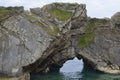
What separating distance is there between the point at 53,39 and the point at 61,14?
354 inches

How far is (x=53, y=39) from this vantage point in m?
61.4

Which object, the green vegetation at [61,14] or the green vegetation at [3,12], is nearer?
the green vegetation at [3,12]

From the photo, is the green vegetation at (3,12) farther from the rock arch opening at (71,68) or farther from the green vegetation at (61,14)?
the rock arch opening at (71,68)

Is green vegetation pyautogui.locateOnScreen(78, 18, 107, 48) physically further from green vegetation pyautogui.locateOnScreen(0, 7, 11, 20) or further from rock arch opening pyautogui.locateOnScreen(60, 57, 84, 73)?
green vegetation pyautogui.locateOnScreen(0, 7, 11, 20)

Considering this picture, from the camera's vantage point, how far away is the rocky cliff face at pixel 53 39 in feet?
191

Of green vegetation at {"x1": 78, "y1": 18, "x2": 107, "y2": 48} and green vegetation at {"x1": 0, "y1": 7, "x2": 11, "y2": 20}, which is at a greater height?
green vegetation at {"x1": 0, "y1": 7, "x2": 11, "y2": 20}

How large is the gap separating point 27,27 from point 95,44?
78.3 ft

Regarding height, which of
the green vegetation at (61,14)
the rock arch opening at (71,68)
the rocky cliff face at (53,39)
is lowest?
the rock arch opening at (71,68)

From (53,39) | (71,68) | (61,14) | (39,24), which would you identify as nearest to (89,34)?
(61,14)

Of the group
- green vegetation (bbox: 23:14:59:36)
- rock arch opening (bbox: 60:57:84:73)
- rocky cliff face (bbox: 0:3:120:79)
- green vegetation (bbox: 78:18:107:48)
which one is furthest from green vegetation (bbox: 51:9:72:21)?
rock arch opening (bbox: 60:57:84:73)

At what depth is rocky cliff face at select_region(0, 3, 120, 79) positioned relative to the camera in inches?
2295

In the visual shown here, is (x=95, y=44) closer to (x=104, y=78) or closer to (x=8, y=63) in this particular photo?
(x=104, y=78)

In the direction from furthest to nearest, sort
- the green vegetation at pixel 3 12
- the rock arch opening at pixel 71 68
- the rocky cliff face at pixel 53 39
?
the rock arch opening at pixel 71 68 → the green vegetation at pixel 3 12 → the rocky cliff face at pixel 53 39

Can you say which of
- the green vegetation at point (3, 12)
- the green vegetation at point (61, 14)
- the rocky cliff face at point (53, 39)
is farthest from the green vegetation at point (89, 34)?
the green vegetation at point (3, 12)
